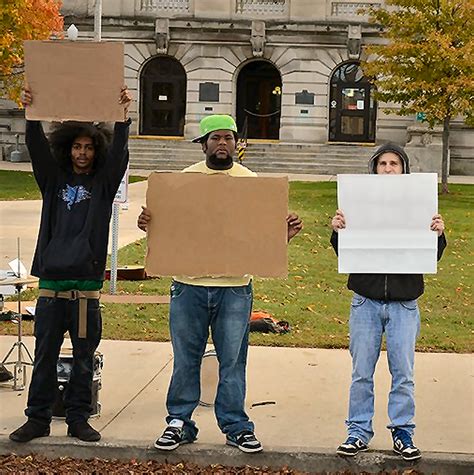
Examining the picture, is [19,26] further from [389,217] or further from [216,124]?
[389,217]

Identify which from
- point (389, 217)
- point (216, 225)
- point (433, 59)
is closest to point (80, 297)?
point (216, 225)

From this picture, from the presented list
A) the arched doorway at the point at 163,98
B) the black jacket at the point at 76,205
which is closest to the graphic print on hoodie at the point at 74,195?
the black jacket at the point at 76,205

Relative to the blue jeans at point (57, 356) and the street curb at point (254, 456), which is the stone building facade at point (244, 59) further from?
the street curb at point (254, 456)

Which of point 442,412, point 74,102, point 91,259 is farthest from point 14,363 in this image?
point 442,412

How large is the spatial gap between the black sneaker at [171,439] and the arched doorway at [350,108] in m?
35.6

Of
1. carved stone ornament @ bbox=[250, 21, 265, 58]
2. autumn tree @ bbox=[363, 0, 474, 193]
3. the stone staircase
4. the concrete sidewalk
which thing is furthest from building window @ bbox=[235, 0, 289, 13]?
the concrete sidewalk

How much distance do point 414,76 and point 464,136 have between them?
41.5ft

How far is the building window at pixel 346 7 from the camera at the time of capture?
134ft

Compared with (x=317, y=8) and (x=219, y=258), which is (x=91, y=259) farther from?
(x=317, y=8)

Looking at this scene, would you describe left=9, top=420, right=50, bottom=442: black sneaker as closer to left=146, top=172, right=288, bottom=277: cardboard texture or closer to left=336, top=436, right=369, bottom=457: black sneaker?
left=146, top=172, right=288, bottom=277: cardboard texture

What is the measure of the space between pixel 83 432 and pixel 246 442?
3.27ft

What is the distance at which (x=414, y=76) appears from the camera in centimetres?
2767

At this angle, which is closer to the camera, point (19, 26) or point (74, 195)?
point (74, 195)

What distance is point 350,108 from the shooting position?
4147 cm
